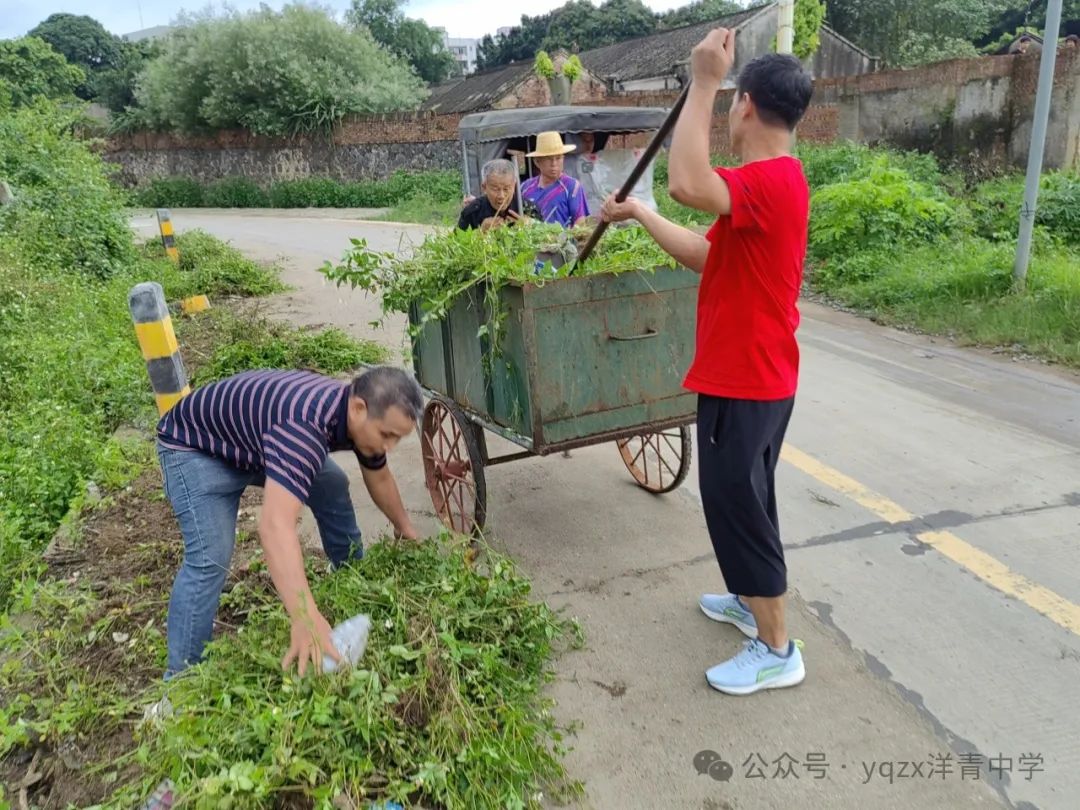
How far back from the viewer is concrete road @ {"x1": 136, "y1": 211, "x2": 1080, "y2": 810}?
2.54 meters

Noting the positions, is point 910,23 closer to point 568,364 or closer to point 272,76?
point 272,76

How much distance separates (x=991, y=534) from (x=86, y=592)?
4046 millimetres

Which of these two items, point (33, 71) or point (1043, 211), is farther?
point (33, 71)

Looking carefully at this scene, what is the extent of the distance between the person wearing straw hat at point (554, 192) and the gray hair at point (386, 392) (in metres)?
2.90

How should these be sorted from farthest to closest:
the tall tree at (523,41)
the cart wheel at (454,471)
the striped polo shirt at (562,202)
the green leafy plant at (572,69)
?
the tall tree at (523,41), the green leafy plant at (572,69), the striped polo shirt at (562,202), the cart wheel at (454,471)

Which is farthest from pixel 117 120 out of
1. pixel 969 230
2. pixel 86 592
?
pixel 86 592

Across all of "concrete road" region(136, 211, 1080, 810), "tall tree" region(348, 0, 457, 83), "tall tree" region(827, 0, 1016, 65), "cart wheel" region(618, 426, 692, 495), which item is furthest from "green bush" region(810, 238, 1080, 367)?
"tall tree" region(348, 0, 457, 83)

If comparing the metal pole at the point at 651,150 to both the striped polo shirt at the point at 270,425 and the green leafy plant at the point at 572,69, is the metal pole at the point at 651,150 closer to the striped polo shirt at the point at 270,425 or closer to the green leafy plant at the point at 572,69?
the striped polo shirt at the point at 270,425

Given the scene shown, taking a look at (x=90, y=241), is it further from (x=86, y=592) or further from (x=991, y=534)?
(x=991, y=534)

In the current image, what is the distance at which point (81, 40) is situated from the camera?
179ft

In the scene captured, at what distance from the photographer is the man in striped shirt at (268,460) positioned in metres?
2.46

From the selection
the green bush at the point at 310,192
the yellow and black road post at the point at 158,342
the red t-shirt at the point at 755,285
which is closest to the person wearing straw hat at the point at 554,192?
the yellow and black road post at the point at 158,342

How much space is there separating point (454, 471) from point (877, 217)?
8.35m

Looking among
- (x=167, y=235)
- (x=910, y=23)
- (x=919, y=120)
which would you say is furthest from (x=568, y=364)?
(x=910, y=23)
